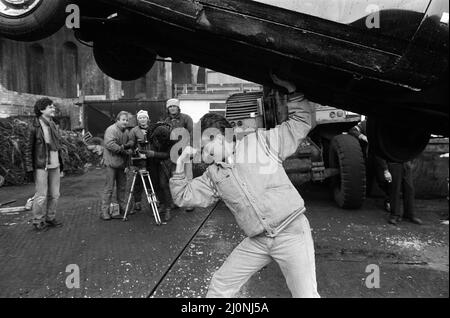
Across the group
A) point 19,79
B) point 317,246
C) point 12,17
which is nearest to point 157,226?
point 317,246

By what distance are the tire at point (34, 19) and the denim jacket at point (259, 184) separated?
140 centimetres

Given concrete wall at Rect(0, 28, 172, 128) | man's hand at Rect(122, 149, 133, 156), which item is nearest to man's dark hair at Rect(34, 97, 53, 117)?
man's hand at Rect(122, 149, 133, 156)

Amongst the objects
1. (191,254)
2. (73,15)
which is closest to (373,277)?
(191,254)

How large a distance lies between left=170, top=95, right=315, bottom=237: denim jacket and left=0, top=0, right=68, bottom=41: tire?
140 centimetres

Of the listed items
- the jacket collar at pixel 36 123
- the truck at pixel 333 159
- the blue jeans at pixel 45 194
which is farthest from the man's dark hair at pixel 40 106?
the truck at pixel 333 159

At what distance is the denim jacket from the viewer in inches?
82.6

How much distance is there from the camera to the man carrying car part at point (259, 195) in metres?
2.11

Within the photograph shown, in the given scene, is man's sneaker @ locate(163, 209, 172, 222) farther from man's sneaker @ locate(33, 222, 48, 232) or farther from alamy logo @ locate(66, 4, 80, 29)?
alamy logo @ locate(66, 4, 80, 29)

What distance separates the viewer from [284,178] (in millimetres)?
2201

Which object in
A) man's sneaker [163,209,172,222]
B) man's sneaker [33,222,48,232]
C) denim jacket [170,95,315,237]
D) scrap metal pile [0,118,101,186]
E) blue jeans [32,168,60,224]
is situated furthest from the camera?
scrap metal pile [0,118,101,186]

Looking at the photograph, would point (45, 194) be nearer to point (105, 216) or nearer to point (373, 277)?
point (105, 216)

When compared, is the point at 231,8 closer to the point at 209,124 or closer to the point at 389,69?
the point at 209,124

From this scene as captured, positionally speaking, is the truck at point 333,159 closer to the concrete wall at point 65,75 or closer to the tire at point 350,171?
the tire at point 350,171
